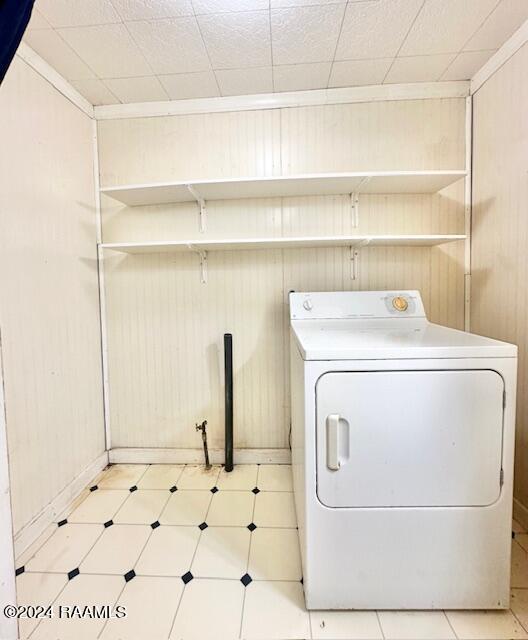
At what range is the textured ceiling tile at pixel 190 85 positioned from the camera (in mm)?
1809

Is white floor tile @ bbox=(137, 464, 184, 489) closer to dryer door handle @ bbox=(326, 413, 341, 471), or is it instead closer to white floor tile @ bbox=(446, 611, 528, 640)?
dryer door handle @ bbox=(326, 413, 341, 471)

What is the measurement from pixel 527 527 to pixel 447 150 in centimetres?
223

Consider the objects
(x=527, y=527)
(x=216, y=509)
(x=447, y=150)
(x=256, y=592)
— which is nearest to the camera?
(x=256, y=592)

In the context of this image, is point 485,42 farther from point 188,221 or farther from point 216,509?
point 216,509

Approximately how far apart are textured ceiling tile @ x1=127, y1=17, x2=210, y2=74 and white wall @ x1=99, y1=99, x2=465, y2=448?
35cm

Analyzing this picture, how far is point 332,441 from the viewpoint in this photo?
1116 mm

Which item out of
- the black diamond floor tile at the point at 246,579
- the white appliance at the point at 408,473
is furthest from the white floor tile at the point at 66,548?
the white appliance at the point at 408,473

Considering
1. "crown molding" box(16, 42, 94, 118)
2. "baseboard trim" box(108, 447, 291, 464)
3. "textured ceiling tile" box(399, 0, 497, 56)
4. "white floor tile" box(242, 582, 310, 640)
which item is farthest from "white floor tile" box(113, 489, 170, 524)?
"textured ceiling tile" box(399, 0, 497, 56)

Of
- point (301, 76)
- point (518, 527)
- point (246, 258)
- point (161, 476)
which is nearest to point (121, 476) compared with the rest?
point (161, 476)

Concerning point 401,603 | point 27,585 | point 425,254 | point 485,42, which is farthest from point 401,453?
point 485,42

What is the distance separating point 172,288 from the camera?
216 centimetres

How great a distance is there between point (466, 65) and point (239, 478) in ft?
9.56

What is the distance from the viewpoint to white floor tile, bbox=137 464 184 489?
6.46 ft

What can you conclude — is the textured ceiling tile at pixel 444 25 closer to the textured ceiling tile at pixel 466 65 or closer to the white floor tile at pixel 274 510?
the textured ceiling tile at pixel 466 65
